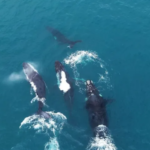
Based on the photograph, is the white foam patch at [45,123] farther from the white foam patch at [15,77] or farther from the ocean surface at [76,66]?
the white foam patch at [15,77]

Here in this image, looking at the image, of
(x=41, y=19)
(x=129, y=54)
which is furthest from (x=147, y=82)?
(x=41, y=19)

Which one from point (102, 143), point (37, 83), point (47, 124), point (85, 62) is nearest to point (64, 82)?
point (37, 83)

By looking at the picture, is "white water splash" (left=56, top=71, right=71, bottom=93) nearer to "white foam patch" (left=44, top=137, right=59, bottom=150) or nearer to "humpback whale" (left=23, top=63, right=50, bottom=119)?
"humpback whale" (left=23, top=63, right=50, bottom=119)

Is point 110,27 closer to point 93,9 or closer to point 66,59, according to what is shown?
point 93,9

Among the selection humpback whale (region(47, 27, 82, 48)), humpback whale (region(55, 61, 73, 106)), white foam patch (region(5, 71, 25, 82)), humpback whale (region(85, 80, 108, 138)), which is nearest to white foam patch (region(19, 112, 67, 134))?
humpback whale (region(55, 61, 73, 106))

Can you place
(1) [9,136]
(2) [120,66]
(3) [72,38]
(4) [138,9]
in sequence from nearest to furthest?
(1) [9,136] < (2) [120,66] < (3) [72,38] < (4) [138,9]

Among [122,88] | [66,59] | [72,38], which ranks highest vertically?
[72,38]
